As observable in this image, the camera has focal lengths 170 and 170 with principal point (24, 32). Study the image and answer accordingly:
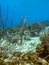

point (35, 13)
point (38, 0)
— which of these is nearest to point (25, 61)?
point (38, 0)

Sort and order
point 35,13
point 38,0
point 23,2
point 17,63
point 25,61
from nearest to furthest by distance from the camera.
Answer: point 17,63 → point 25,61 → point 23,2 → point 38,0 → point 35,13

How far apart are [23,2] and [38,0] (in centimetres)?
325

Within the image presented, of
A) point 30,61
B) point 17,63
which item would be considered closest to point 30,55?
point 30,61

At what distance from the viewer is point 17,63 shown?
3250mm

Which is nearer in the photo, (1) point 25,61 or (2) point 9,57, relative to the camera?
(1) point 25,61

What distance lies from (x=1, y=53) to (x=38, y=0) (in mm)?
24815

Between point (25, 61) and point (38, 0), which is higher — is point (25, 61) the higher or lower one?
the lower one

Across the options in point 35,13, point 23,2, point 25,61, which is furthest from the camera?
point 35,13

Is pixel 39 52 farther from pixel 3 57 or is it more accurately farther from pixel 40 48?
pixel 3 57

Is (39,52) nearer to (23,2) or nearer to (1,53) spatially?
(1,53)

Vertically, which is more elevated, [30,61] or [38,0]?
[38,0]

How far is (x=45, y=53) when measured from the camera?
13.1 ft

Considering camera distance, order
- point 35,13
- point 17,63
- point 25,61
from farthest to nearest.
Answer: point 35,13
point 25,61
point 17,63

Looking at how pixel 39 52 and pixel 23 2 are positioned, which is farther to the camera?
pixel 23 2
